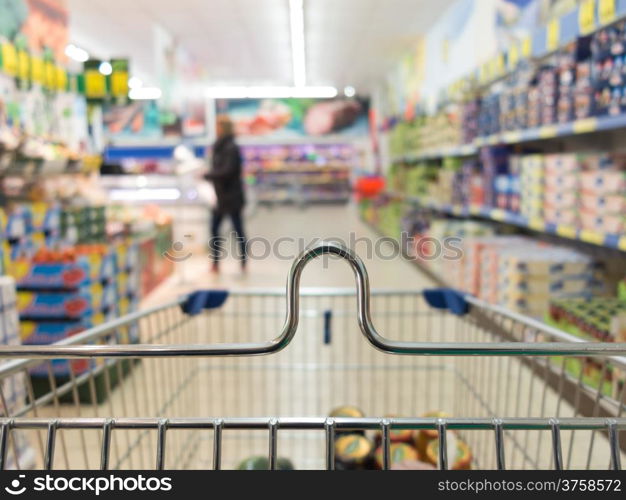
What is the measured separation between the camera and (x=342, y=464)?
1.87 m

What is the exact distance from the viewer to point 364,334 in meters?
0.83

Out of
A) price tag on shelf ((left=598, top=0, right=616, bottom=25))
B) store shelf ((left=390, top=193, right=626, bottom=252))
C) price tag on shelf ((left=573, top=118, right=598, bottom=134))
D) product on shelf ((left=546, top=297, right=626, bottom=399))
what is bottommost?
product on shelf ((left=546, top=297, right=626, bottom=399))

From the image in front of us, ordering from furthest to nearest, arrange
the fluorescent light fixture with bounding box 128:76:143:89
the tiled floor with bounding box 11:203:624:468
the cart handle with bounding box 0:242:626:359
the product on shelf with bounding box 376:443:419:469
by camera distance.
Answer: the fluorescent light fixture with bounding box 128:76:143:89
the tiled floor with bounding box 11:203:624:468
the product on shelf with bounding box 376:443:419:469
the cart handle with bounding box 0:242:626:359

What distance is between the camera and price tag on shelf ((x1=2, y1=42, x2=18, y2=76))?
4.07 m

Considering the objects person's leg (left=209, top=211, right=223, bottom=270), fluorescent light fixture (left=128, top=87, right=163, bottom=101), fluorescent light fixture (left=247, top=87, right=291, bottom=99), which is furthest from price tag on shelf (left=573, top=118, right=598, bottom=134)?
fluorescent light fixture (left=128, top=87, right=163, bottom=101)

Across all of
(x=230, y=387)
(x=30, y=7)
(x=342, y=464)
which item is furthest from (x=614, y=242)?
(x=30, y=7)

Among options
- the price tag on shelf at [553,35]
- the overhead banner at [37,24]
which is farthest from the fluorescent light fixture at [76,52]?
the price tag on shelf at [553,35]

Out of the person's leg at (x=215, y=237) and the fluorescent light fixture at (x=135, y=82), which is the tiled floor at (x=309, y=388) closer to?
the person's leg at (x=215, y=237)

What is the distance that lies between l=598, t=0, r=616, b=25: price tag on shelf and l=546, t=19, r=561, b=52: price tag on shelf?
41cm

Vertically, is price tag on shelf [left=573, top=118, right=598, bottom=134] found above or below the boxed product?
above

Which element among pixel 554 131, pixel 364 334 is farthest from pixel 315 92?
pixel 364 334

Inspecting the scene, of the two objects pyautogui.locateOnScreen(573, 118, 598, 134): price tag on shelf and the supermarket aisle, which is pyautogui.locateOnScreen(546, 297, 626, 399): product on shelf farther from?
the supermarket aisle

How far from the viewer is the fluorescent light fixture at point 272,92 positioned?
16609mm
